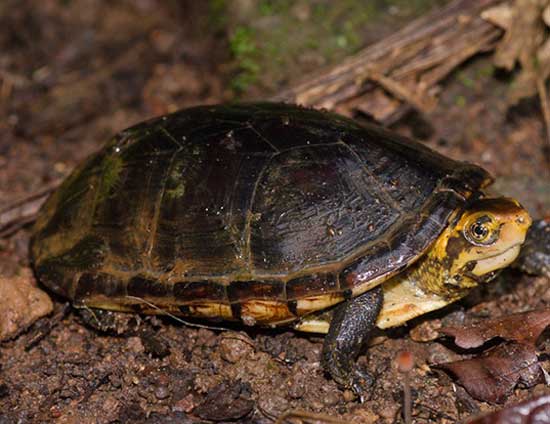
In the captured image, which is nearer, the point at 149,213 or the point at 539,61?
the point at 149,213

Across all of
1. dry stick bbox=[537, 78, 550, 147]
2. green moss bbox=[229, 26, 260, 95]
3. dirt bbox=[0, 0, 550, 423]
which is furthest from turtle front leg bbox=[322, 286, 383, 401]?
green moss bbox=[229, 26, 260, 95]

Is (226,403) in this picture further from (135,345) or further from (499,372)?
(499,372)

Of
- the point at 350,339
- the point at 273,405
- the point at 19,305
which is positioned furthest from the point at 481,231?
the point at 19,305

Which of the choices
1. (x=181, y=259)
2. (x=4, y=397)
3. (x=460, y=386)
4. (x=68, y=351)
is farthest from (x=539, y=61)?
(x=4, y=397)

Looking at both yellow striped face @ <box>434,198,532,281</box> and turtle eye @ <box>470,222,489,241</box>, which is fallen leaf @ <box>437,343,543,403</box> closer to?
yellow striped face @ <box>434,198,532,281</box>

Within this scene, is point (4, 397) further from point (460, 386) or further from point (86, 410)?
point (460, 386)

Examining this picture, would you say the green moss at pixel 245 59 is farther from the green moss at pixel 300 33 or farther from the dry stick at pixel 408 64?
the dry stick at pixel 408 64
